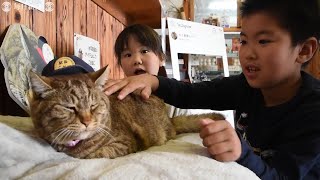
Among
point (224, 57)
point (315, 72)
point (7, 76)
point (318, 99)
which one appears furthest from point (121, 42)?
point (315, 72)

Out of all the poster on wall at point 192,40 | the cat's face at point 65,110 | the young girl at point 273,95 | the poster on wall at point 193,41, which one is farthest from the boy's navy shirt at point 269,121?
the poster on wall at point 192,40

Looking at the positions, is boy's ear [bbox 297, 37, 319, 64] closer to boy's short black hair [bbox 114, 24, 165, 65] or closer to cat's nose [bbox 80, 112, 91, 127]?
cat's nose [bbox 80, 112, 91, 127]

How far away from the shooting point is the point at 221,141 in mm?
595

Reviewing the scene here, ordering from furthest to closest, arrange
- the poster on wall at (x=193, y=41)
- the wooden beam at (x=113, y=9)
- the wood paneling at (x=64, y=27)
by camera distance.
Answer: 1. the poster on wall at (x=193, y=41)
2. the wooden beam at (x=113, y=9)
3. the wood paneling at (x=64, y=27)

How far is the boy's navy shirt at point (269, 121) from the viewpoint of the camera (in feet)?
2.11

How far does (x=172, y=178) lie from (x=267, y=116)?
44 cm

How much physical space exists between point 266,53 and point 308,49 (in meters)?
0.14

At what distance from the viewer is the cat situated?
73cm

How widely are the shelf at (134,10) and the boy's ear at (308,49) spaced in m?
1.13

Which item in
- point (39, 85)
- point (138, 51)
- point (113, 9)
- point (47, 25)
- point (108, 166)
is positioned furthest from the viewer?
point (113, 9)

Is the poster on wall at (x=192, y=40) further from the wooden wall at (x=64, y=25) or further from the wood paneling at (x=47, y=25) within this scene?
the wood paneling at (x=47, y=25)

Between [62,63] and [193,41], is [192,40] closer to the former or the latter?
[193,41]

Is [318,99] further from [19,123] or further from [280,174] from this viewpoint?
[19,123]

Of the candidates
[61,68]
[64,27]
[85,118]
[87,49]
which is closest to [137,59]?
[87,49]
